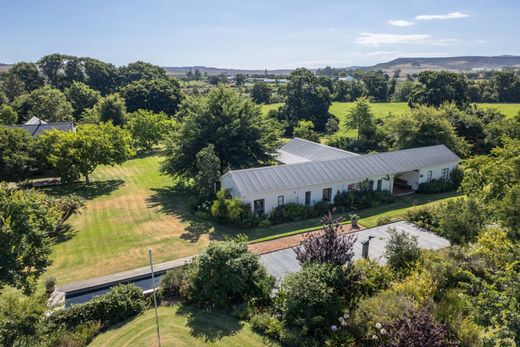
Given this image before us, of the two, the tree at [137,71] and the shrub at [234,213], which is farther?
the tree at [137,71]

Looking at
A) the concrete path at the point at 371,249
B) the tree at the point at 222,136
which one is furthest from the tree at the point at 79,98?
the concrete path at the point at 371,249

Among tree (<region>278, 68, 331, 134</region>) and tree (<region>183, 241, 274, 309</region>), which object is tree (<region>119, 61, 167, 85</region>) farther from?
tree (<region>183, 241, 274, 309</region>)

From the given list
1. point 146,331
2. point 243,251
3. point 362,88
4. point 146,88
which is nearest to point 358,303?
point 243,251

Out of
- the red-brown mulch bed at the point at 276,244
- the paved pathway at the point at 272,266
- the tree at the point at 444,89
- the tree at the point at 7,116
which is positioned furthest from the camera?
the tree at the point at 444,89

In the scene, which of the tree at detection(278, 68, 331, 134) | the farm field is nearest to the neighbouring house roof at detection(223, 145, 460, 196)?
the farm field

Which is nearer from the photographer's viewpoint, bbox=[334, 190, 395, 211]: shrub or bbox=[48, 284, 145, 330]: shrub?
bbox=[48, 284, 145, 330]: shrub

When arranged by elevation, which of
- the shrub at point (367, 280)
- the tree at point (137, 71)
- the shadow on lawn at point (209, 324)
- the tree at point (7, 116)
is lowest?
the shadow on lawn at point (209, 324)

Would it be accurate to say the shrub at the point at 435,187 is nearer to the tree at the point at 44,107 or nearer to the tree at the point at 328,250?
the tree at the point at 328,250
